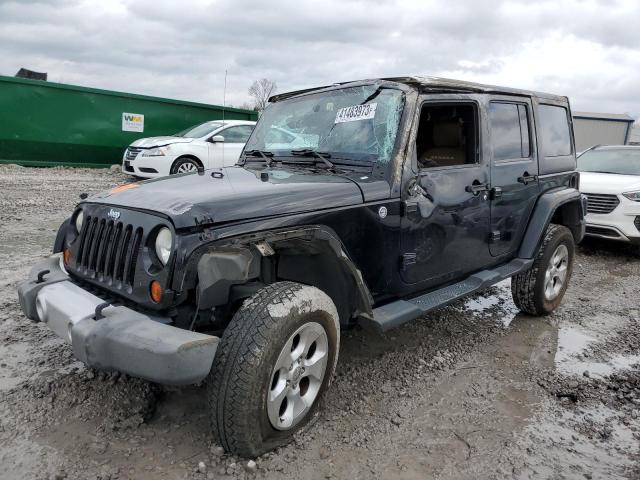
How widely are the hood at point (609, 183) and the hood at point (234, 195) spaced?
5798mm

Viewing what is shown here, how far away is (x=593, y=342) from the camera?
4.20 metres

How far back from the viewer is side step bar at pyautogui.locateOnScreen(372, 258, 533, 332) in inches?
115

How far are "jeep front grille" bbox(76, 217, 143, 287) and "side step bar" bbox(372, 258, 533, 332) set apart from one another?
1.36 m

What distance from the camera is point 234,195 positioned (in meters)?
2.50

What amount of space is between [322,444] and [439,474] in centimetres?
60

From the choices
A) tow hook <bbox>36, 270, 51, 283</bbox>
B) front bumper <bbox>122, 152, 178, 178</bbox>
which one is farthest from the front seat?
front bumper <bbox>122, 152, 178, 178</bbox>

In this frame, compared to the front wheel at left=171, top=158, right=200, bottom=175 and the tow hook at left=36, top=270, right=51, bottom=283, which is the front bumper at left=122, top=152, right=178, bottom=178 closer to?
the front wheel at left=171, top=158, right=200, bottom=175

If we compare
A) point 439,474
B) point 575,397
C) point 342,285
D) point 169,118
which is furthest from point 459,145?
point 169,118

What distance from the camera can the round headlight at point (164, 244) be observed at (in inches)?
91.4

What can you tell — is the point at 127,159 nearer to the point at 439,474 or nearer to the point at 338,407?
the point at 338,407

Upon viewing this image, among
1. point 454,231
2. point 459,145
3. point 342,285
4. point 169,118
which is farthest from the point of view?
point 169,118

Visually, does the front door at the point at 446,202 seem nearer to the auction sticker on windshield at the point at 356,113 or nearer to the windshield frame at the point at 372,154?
the windshield frame at the point at 372,154

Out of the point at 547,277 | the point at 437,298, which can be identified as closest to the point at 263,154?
the point at 437,298

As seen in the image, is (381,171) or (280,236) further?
(381,171)
